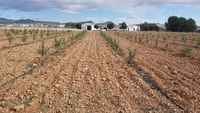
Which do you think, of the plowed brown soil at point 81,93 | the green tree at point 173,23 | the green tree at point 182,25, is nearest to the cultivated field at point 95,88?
the plowed brown soil at point 81,93

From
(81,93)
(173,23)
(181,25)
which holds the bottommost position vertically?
(81,93)

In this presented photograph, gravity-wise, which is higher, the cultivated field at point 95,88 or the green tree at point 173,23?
the green tree at point 173,23

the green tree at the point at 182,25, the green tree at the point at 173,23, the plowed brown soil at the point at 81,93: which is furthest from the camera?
the green tree at the point at 173,23

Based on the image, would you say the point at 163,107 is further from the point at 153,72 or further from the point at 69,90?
the point at 153,72

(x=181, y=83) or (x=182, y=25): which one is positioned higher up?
(x=182, y=25)

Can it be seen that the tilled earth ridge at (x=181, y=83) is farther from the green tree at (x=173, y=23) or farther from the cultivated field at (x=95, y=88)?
the green tree at (x=173, y=23)

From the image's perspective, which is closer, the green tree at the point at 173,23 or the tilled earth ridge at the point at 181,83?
the tilled earth ridge at the point at 181,83

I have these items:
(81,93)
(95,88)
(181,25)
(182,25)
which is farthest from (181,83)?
(182,25)

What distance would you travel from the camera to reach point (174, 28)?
106 m

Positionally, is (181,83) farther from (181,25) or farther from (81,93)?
(181,25)

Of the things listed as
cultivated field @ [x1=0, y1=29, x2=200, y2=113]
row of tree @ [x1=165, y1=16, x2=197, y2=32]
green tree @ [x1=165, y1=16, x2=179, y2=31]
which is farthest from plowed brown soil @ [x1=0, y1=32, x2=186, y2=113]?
green tree @ [x1=165, y1=16, x2=179, y2=31]

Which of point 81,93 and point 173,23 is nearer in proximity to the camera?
point 81,93

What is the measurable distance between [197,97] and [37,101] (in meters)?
3.53

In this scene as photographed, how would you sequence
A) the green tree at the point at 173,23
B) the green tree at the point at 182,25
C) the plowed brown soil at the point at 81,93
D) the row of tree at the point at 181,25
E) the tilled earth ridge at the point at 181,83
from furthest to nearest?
the green tree at the point at 173,23, the green tree at the point at 182,25, the row of tree at the point at 181,25, the tilled earth ridge at the point at 181,83, the plowed brown soil at the point at 81,93
